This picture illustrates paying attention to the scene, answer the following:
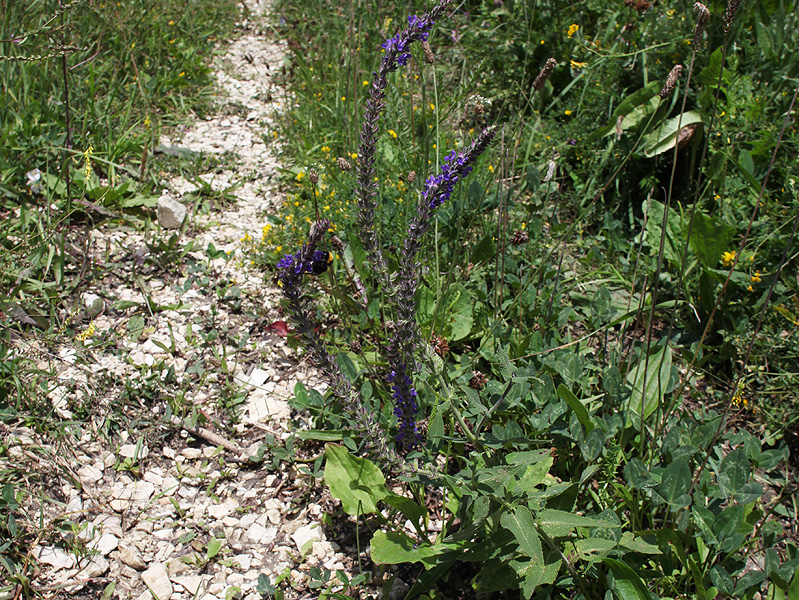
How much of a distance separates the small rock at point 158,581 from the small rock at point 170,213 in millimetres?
1971

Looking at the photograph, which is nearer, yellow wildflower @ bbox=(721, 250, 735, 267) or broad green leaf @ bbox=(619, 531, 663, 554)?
broad green leaf @ bbox=(619, 531, 663, 554)

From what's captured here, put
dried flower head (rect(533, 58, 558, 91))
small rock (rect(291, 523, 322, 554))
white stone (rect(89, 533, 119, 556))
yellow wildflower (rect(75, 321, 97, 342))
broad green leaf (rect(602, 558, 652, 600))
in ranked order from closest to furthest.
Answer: broad green leaf (rect(602, 558, 652, 600))
dried flower head (rect(533, 58, 558, 91))
white stone (rect(89, 533, 119, 556))
small rock (rect(291, 523, 322, 554))
yellow wildflower (rect(75, 321, 97, 342))

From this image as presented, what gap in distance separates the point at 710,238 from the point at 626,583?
1769 mm

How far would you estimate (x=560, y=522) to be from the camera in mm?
1696

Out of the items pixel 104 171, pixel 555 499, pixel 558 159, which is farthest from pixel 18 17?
pixel 555 499

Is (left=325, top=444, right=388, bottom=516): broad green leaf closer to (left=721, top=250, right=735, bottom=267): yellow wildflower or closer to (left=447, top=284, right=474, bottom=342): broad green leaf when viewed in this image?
(left=447, top=284, right=474, bottom=342): broad green leaf

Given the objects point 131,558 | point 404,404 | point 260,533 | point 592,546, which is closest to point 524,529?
point 592,546

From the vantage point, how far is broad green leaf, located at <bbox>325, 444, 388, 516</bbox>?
83.6 inches

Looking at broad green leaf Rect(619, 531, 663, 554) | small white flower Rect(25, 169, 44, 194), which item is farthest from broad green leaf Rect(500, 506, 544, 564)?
small white flower Rect(25, 169, 44, 194)

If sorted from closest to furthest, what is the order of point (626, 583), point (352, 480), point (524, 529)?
point (524, 529), point (626, 583), point (352, 480)

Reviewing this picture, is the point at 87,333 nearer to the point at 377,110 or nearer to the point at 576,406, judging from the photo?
the point at 377,110

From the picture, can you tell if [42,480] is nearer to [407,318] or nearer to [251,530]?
[251,530]

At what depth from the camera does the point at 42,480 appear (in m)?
2.23

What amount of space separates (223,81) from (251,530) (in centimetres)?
378
